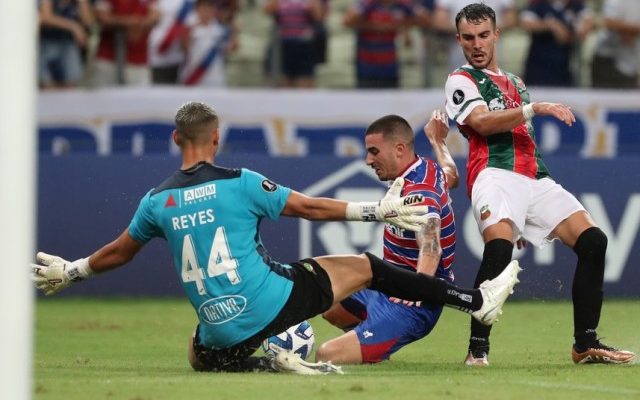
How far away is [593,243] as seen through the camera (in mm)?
9570

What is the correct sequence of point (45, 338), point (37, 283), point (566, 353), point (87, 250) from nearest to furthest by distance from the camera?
point (37, 283) < point (566, 353) < point (45, 338) < point (87, 250)

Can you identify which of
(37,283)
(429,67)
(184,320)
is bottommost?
(184,320)

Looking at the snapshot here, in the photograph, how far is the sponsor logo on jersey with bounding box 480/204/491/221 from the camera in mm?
9609

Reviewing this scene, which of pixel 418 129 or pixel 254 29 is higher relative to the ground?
pixel 254 29

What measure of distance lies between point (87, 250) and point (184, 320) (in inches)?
84.2

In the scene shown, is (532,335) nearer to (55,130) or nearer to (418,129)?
(418,129)

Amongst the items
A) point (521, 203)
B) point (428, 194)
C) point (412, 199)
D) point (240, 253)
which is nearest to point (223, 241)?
point (240, 253)

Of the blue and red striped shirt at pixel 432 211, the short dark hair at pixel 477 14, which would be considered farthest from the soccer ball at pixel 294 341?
the short dark hair at pixel 477 14

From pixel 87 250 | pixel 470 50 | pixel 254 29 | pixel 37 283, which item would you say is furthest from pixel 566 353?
pixel 254 29

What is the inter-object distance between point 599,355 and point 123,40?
8770 millimetres

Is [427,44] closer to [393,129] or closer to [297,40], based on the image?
[297,40]

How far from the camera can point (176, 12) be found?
16.9 metres

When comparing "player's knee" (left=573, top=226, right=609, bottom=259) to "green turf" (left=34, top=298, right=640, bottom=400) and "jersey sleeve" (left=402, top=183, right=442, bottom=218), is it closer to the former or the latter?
"green turf" (left=34, top=298, right=640, bottom=400)

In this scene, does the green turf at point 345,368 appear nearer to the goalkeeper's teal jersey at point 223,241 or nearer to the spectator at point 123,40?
the goalkeeper's teal jersey at point 223,241
